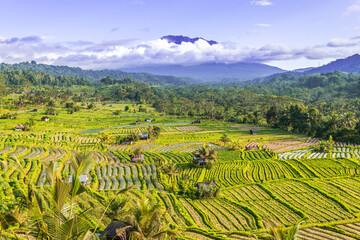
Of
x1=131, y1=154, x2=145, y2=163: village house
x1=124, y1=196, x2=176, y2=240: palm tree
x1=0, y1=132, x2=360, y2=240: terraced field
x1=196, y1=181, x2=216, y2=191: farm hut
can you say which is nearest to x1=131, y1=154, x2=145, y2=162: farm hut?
x1=131, y1=154, x2=145, y2=163: village house

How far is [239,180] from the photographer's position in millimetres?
31125

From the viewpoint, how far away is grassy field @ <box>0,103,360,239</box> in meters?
19.6

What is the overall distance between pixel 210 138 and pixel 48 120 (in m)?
50.5

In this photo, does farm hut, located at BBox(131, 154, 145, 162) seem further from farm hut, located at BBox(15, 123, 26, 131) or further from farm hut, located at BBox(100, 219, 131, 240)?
farm hut, located at BBox(15, 123, 26, 131)

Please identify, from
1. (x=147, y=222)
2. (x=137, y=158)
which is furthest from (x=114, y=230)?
(x=137, y=158)

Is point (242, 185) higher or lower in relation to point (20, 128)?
lower

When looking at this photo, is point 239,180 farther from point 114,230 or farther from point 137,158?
point 114,230

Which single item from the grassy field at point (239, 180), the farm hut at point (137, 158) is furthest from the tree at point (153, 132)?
the farm hut at point (137, 158)

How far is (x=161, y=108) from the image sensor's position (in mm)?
109125

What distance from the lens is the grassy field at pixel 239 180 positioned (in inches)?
773

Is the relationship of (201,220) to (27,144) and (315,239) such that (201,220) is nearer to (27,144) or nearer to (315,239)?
(315,239)

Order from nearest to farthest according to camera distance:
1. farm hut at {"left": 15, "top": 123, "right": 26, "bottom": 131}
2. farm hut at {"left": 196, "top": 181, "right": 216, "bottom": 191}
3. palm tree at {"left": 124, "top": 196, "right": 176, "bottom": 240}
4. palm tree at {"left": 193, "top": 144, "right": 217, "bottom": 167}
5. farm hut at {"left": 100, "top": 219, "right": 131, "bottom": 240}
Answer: palm tree at {"left": 124, "top": 196, "right": 176, "bottom": 240} < farm hut at {"left": 100, "top": 219, "right": 131, "bottom": 240} < farm hut at {"left": 196, "top": 181, "right": 216, "bottom": 191} < palm tree at {"left": 193, "top": 144, "right": 217, "bottom": 167} < farm hut at {"left": 15, "top": 123, "right": 26, "bottom": 131}

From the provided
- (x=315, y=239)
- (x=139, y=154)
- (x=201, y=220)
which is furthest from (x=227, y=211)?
(x=139, y=154)

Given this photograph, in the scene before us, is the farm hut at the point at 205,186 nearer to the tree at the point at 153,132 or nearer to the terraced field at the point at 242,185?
the terraced field at the point at 242,185
